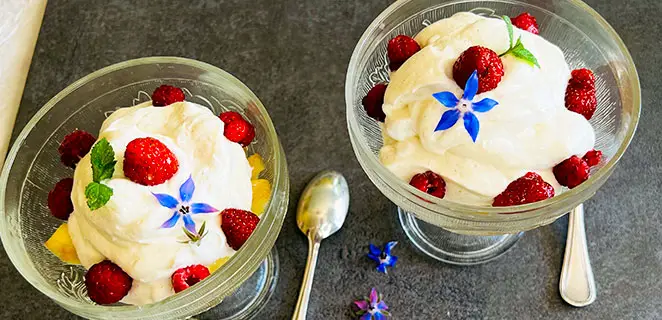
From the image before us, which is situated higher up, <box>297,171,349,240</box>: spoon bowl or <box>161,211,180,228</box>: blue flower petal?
<box>161,211,180,228</box>: blue flower petal

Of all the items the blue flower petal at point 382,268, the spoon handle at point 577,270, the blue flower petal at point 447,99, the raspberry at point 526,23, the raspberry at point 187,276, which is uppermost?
the raspberry at point 526,23

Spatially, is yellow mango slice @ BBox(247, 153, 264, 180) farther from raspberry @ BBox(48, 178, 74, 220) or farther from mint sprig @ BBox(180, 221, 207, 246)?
raspberry @ BBox(48, 178, 74, 220)

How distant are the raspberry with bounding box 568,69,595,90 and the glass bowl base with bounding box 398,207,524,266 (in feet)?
1.35

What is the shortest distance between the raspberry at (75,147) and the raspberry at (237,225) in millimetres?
383

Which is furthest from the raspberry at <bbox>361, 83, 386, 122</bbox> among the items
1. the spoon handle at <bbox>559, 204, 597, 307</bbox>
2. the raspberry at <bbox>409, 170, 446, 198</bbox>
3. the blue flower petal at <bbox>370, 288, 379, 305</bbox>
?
the spoon handle at <bbox>559, 204, 597, 307</bbox>

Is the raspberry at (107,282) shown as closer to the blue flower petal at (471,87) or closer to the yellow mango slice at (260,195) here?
the yellow mango slice at (260,195)

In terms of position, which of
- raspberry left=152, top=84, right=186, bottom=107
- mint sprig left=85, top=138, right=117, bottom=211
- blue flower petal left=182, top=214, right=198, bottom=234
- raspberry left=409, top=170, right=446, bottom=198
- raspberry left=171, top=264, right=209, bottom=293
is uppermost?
mint sprig left=85, top=138, right=117, bottom=211

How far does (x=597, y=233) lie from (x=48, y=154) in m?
1.26

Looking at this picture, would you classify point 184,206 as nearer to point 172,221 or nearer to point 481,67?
point 172,221

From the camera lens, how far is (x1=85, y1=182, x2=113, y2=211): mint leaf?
4.21 feet

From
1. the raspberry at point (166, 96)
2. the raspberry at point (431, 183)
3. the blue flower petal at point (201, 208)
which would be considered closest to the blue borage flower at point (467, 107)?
the raspberry at point (431, 183)

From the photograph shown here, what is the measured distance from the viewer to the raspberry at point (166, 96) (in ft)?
5.09

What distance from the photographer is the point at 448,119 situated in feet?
4.37

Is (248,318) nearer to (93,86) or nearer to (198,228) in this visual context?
(198,228)
